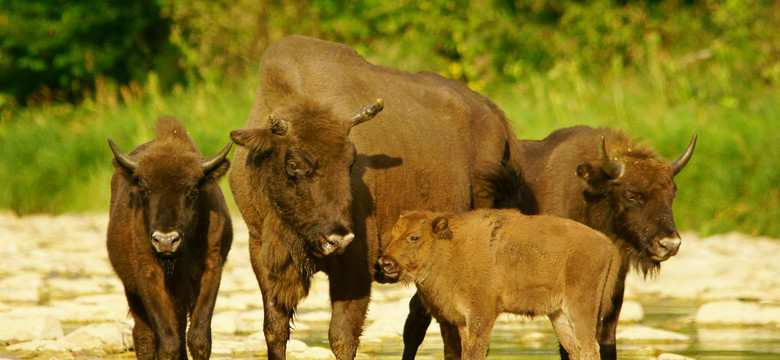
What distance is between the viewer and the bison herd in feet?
23.7

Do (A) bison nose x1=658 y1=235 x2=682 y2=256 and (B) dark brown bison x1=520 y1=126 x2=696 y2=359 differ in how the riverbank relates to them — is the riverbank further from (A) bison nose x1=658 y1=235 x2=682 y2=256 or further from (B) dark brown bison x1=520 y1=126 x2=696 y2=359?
(A) bison nose x1=658 y1=235 x2=682 y2=256

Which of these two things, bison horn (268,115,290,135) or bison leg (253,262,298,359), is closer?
bison horn (268,115,290,135)

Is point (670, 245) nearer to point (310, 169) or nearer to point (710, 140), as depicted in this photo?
point (310, 169)

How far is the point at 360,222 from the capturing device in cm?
757

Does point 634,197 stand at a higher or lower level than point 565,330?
higher

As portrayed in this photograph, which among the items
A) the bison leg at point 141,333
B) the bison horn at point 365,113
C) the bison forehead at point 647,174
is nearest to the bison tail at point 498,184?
the bison forehead at point 647,174

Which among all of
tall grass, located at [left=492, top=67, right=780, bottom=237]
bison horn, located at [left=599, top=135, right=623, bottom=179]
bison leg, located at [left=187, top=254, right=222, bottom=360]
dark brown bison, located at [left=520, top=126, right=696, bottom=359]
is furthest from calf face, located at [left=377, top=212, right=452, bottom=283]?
tall grass, located at [left=492, top=67, right=780, bottom=237]

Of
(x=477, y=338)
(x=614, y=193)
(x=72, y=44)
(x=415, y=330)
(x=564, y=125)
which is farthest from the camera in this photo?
(x=72, y=44)

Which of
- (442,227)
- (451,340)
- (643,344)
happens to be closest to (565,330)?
(451,340)

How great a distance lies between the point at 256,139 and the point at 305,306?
5.86 m

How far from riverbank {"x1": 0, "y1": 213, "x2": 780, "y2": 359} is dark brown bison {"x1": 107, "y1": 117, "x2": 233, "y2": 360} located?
919mm

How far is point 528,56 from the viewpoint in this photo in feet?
86.4

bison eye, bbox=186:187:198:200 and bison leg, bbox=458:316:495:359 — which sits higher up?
bison eye, bbox=186:187:198:200

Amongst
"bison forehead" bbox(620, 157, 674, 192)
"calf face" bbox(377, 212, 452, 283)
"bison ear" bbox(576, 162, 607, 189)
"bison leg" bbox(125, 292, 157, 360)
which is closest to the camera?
"calf face" bbox(377, 212, 452, 283)
